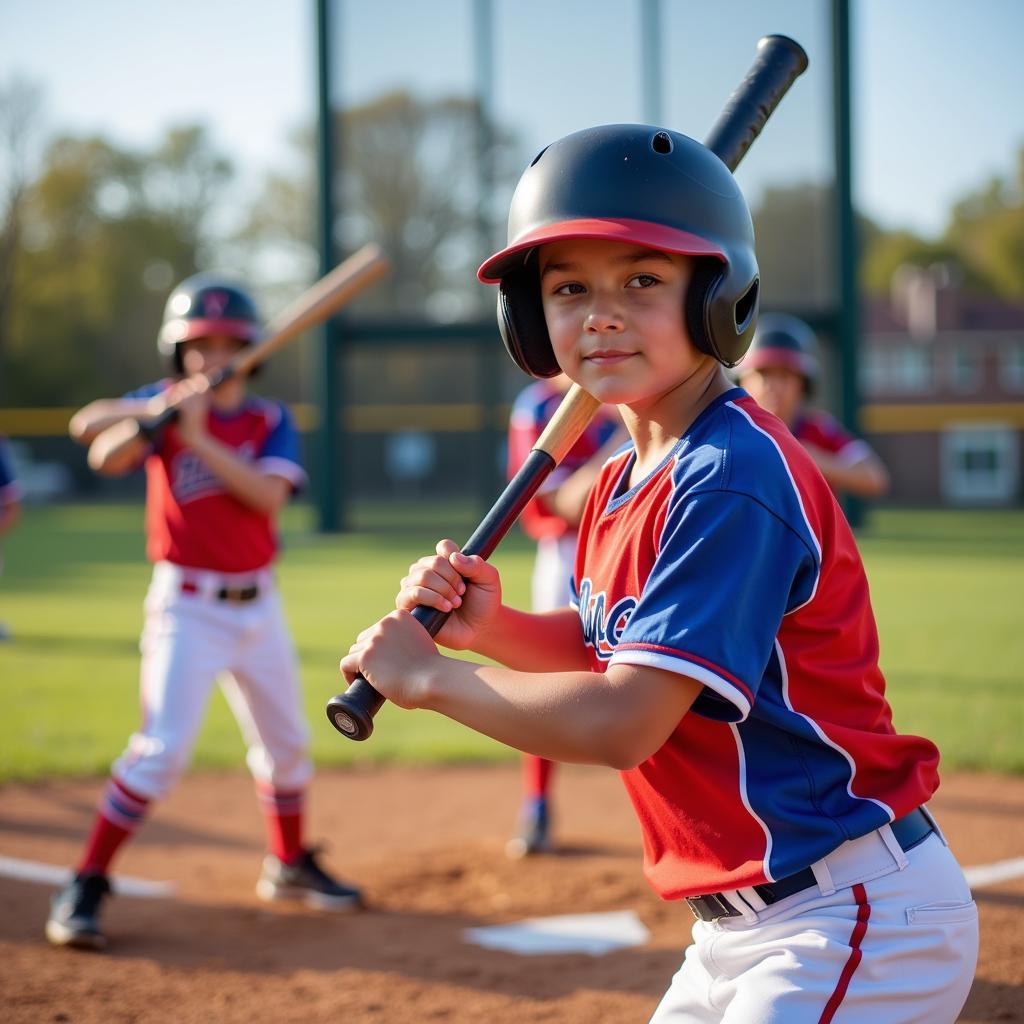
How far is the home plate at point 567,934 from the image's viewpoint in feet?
11.3

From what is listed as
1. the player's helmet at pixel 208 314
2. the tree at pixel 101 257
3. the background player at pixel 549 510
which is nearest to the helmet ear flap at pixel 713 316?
the background player at pixel 549 510

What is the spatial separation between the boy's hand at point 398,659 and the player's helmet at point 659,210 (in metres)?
0.58

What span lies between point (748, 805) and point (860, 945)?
0.25m

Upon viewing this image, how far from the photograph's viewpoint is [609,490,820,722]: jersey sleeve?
1.53 meters

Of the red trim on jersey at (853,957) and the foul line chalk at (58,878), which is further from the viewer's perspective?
the foul line chalk at (58,878)

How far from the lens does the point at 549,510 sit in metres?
4.56

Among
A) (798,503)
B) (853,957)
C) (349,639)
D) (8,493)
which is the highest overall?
(798,503)

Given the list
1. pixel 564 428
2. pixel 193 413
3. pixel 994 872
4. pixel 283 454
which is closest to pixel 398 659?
pixel 564 428

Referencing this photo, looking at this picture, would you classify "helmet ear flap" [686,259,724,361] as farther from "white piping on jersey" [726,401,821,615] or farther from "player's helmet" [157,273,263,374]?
"player's helmet" [157,273,263,374]

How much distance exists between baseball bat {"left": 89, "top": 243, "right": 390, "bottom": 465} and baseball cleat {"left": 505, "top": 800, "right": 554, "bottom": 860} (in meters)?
1.89

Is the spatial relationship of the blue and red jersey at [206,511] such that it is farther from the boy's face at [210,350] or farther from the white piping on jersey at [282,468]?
the boy's face at [210,350]

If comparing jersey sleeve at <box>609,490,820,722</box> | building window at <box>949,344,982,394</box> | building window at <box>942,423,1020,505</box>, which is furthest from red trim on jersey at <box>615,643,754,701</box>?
building window at <box>949,344,982,394</box>

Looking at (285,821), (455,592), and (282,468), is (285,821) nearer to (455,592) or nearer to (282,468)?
(282,468)

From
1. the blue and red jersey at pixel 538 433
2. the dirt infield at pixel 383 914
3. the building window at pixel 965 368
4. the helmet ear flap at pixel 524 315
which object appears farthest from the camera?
the building window at pixel 965 368
